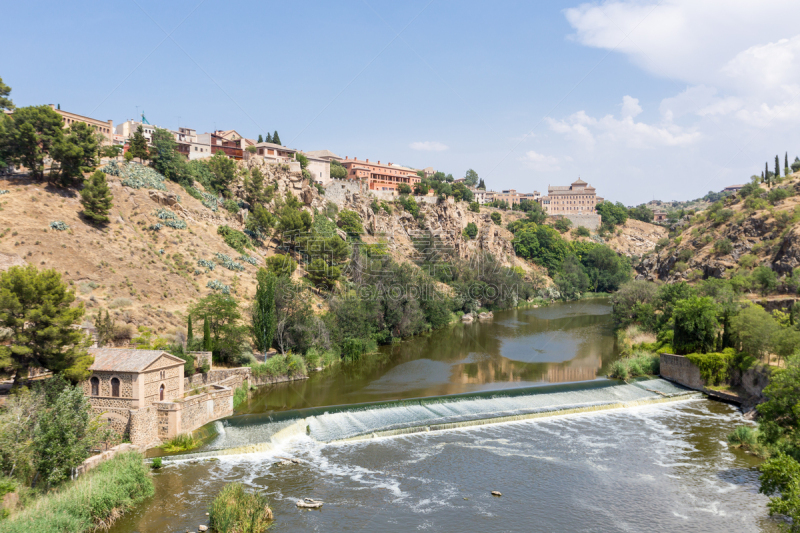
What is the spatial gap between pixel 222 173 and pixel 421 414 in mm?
42589

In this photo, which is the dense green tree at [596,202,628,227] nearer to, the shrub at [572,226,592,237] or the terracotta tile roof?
the shrub at [572,226,592,237]

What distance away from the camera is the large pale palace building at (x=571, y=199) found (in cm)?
12675

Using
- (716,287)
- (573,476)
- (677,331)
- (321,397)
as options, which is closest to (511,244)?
(716,287)

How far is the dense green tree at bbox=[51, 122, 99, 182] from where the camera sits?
39.8m

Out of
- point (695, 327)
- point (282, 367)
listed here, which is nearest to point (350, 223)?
Answer: point (282, 367)

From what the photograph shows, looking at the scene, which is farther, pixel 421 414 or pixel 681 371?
pixel 681 371

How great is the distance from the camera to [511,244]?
86.8m

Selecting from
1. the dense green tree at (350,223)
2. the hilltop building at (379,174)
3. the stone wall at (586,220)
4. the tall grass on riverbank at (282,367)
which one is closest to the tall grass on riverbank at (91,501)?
the tall grass on riverbank at (282,367)

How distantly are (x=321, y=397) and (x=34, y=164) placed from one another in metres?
32.3

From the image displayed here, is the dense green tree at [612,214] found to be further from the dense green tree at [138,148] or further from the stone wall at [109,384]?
the stone wall at [109,384]

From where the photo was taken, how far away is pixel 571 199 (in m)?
129

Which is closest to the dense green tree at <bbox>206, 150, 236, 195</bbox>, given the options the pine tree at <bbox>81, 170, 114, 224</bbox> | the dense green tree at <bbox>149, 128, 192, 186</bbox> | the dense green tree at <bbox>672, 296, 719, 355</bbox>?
the dense green tree at <bbox>149, 128, 192, 186</bbox>

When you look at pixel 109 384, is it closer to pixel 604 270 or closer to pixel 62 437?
pixel 62 437

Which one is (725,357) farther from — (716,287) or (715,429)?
(716,287)
